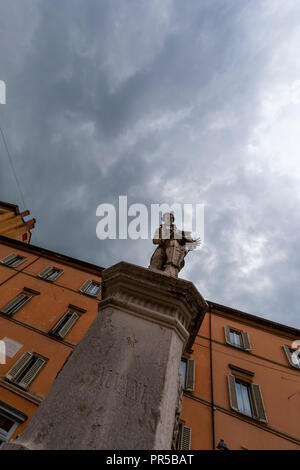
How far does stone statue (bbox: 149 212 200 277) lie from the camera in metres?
3.66

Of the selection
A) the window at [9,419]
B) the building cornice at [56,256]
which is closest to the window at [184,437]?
the window at [9,419]

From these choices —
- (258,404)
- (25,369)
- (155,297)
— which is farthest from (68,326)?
(155,297)

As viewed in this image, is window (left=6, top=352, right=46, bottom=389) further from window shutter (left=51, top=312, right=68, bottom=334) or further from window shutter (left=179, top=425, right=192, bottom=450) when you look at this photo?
window shutter (left=179, top=425, right=192, bottom=450)

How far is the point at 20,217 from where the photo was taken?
21141 mm

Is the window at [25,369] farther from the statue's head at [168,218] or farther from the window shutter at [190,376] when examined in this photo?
the statue's head at [168,218]

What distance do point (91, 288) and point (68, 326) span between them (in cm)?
321

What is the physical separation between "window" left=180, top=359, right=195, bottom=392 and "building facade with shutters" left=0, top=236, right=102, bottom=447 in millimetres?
4493

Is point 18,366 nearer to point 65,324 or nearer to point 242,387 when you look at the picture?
point 65,324

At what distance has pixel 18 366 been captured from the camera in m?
8.09

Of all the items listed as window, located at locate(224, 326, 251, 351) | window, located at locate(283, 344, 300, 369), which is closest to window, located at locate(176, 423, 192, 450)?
window, located at locate(224, 326, 251, 351)

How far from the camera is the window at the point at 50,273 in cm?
1312

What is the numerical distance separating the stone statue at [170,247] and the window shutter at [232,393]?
21.9 feet
